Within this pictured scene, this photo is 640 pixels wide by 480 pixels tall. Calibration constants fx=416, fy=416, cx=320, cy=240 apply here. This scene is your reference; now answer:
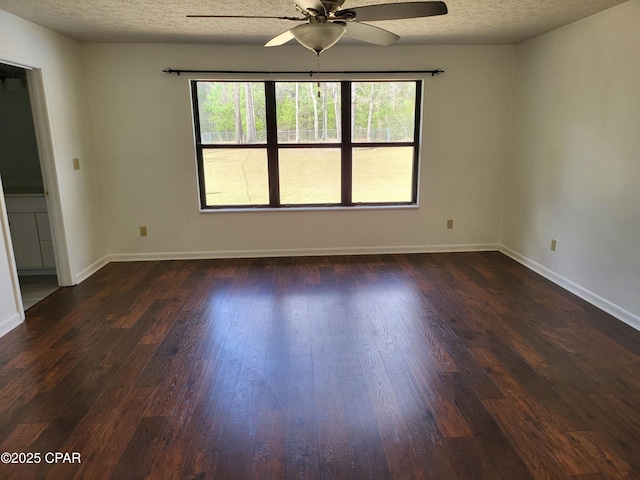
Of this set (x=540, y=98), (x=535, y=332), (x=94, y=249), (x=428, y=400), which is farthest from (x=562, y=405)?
(x=94, y=249)

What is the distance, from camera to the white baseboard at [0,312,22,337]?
3.02 metres

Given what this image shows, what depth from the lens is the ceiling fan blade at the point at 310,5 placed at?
202 cm

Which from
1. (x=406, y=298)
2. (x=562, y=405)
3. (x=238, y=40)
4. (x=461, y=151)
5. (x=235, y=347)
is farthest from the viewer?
(x=461, y=151)

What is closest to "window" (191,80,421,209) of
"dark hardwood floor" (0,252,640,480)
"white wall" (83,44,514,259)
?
"white wall" (83,44,514,259)

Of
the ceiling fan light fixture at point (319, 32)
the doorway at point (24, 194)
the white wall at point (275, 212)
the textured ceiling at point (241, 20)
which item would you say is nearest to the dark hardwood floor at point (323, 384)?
the doorway at point (24, 194)

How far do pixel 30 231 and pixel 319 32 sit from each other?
3557 millimetres

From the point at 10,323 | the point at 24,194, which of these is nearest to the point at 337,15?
the point at 10,323

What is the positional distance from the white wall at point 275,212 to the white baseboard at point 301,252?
17 mm

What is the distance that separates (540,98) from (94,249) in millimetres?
4895

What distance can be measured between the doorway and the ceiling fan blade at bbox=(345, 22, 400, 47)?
3054 millimetres

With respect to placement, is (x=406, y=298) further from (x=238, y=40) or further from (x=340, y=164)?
(x=238, y=40)

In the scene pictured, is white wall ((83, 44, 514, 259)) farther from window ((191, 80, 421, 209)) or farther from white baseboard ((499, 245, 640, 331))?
white baseboard ((499, 245, 640, 331))

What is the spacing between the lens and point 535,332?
299cm

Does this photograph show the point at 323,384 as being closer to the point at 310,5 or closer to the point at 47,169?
the point at 310,5
